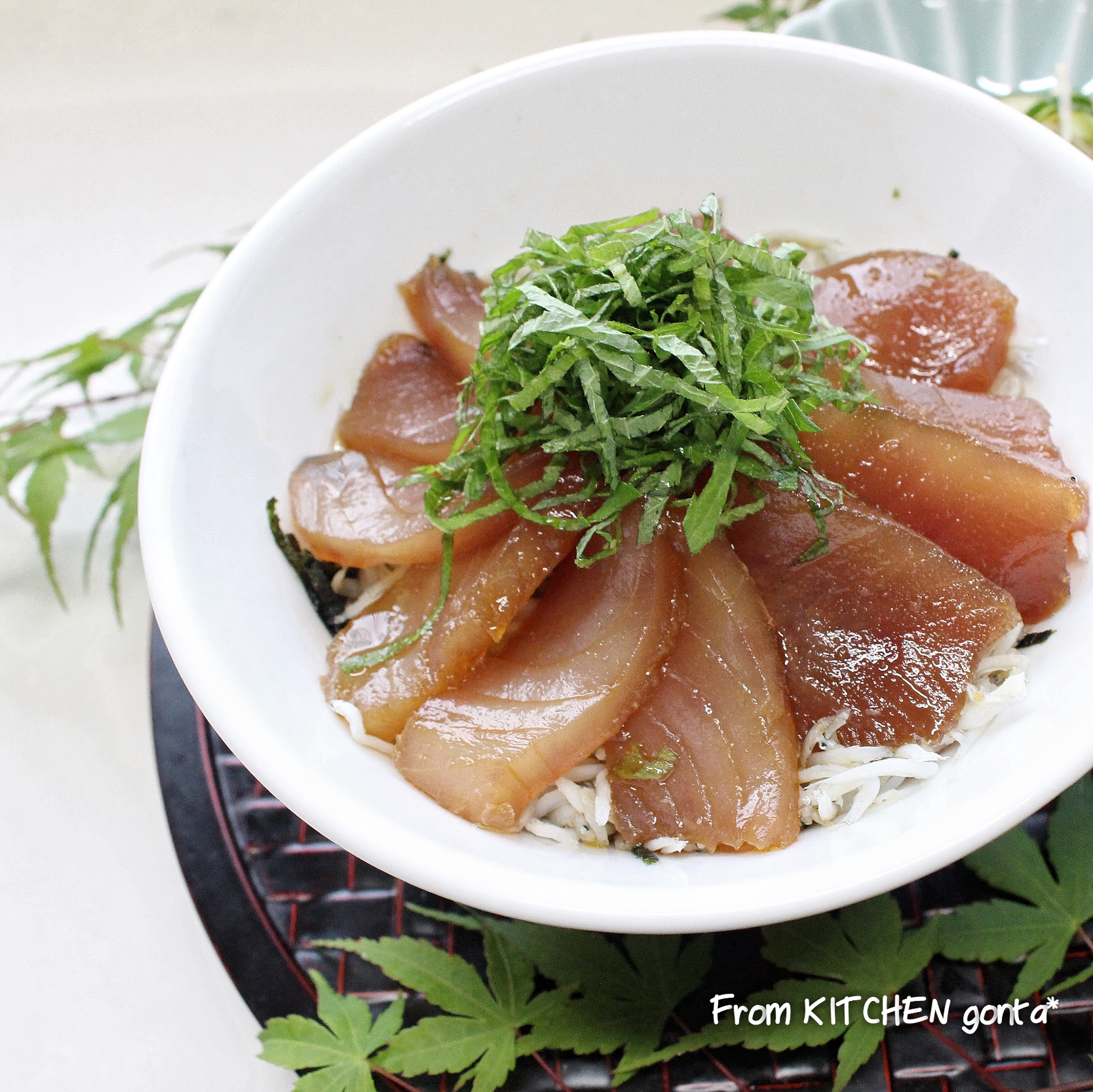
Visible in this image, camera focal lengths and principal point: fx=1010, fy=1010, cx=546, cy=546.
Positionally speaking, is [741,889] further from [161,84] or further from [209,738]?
[161,84]

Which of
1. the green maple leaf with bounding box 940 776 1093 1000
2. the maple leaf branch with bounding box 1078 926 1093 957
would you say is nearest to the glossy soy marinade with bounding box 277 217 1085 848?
the green maple leaf with bounding box 940 776 1093 1000

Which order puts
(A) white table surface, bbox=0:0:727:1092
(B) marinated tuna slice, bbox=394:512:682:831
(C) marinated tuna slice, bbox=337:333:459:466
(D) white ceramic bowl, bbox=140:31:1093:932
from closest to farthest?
(D) white ceramic bowl, bbox=140:31:1093:932 → (B) marinated tuna slice, bbox=394:512:682:831 → (C) marinated tuna slice, bbox=337:333:459:466 → (A) white table surface, bbox=0:0:727:1092

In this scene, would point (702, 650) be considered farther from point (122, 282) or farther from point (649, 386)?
point (122, 282)

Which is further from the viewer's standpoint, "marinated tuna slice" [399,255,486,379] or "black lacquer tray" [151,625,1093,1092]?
"marinated tuna slice" [399,255,486,379]

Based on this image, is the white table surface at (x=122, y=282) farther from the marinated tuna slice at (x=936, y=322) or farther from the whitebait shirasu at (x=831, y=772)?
the marinated tuna slice at (x=936, y=322)

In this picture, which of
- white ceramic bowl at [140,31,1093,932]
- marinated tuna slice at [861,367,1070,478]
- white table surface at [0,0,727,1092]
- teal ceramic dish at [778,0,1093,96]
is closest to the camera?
white ceramic bowl at [140,31,1093,932]

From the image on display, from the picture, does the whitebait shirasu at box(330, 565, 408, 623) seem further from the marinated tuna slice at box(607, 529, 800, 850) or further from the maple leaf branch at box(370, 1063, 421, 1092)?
the maple leaf branch at box(370, 1063, 421, 1092)

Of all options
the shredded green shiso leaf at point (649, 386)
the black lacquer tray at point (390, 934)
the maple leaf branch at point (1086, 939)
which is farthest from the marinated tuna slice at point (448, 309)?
the maple leaf branch at point (1086, 939)
